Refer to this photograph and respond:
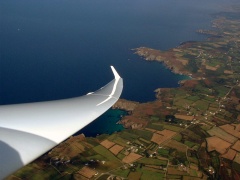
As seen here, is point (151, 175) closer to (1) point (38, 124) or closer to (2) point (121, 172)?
(2) point (121, 172)

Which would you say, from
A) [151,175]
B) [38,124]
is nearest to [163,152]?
[151,175]

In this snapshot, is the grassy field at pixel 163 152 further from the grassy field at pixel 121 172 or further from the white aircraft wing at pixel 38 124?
the white aircraft wing at pixel 38 124

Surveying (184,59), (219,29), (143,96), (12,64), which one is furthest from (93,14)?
(143,96)

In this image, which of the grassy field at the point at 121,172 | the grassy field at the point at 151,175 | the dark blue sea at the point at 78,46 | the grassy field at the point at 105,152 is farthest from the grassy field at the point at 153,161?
the dark blue sea at the point at 78,46

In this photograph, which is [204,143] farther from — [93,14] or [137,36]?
[93,14]

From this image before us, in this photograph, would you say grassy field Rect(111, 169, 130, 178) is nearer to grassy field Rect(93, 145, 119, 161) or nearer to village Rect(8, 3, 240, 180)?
village Rect(8, 3, 240, 180)

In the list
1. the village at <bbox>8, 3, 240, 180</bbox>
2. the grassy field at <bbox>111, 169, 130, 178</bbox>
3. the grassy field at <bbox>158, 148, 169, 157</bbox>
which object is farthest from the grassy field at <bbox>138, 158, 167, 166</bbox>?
Result: the grassy field at <bbox>111, 169, 130, 178</bbox>
